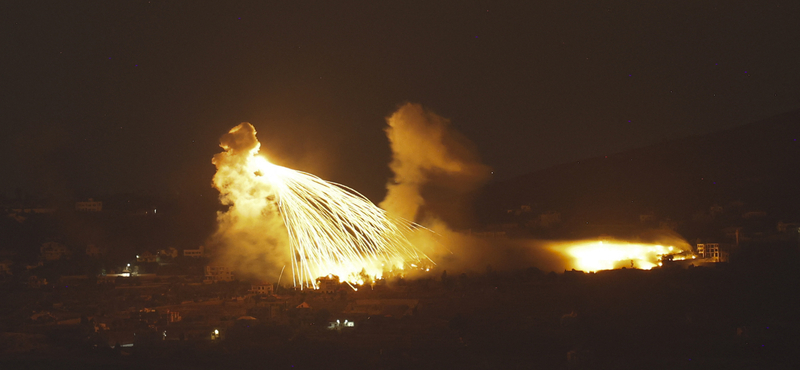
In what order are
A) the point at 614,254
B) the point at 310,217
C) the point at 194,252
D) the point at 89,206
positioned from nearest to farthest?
1. the point at 310,217
2. the point at 614,254
3. the point at 194,252
4. the point at 89,206

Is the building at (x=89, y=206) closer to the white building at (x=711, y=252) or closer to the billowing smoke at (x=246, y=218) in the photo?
the billowing smoke at (x=246, y=218)

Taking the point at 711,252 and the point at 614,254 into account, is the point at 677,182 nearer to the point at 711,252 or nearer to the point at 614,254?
the point at 614,254

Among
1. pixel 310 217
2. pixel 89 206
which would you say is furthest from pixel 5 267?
pixel 310 217

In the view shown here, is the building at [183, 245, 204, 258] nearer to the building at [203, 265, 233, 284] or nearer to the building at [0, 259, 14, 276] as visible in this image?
the building at [203, 265, 233, 284]

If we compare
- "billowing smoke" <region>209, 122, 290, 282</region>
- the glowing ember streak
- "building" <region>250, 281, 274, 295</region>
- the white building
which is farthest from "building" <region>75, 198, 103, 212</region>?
the white building

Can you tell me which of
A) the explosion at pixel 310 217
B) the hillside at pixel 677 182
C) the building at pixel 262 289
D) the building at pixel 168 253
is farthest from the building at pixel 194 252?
the hillside at pixel 677 182

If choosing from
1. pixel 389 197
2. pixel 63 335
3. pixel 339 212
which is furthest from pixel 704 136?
pixel 63 335

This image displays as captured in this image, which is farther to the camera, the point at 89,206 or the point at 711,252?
the point at 89,206
